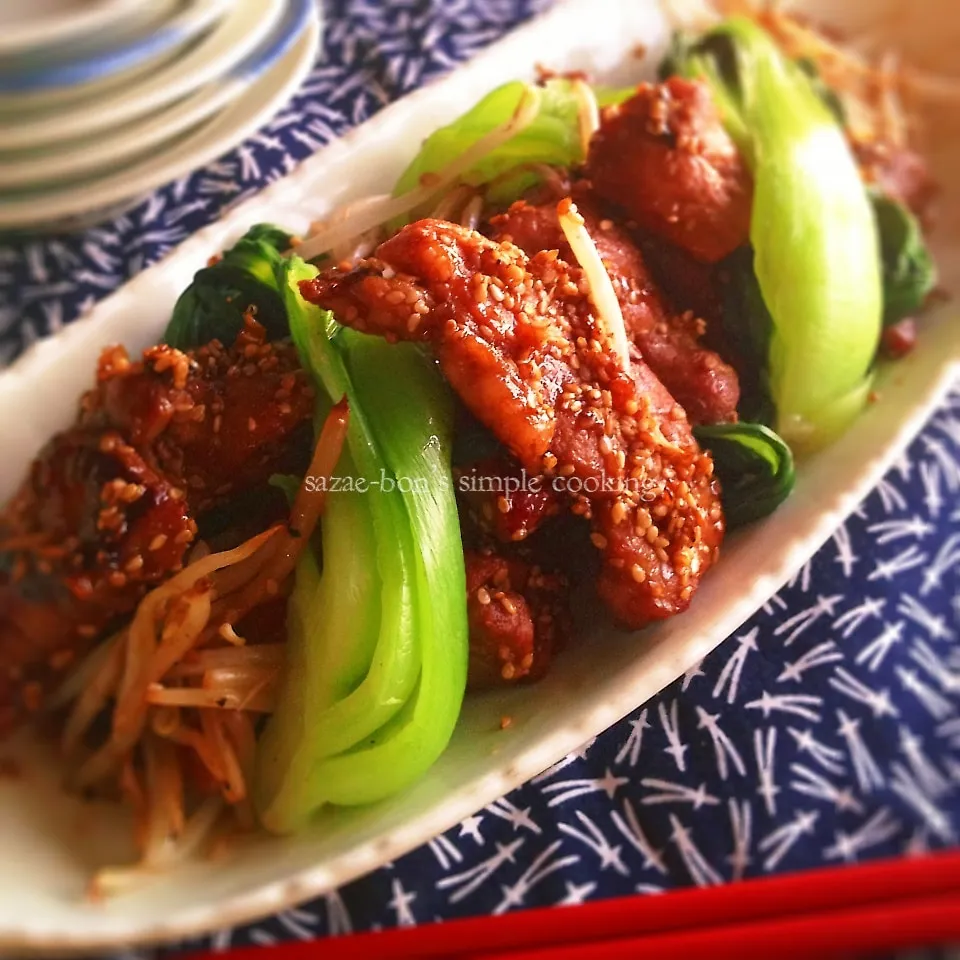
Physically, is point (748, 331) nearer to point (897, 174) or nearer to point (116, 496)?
point (897, 174)

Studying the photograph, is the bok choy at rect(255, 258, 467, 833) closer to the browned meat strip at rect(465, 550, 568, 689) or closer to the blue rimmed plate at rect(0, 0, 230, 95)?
the browned meat strip at rect(465, 550, 568, 689)

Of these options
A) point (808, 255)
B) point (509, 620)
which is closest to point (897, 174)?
point (808, 255)

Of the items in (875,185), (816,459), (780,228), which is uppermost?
(780,228)

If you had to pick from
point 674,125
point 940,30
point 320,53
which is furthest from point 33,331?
point 940,30

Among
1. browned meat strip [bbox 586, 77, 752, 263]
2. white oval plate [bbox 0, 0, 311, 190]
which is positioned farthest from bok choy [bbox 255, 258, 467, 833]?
white oval plate [bbox 0, 0, 311, 190]

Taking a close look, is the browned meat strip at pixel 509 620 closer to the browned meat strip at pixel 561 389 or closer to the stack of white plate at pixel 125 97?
the browned meat strip at pixel 561 389

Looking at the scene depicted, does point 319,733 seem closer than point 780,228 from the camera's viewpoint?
Yes

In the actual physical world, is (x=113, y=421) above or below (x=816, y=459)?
above

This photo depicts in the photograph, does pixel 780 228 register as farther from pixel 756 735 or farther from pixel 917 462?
pixel 756 735
